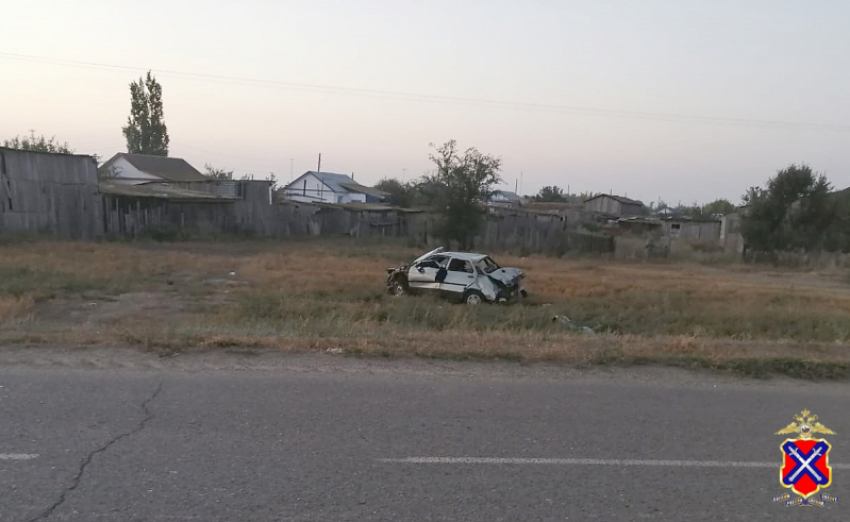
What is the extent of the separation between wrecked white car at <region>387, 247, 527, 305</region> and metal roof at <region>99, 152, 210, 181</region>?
40.6 m

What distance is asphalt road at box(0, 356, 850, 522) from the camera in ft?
11.9

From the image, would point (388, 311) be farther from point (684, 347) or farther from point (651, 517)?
point (651, 517)

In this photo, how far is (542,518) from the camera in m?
3.51

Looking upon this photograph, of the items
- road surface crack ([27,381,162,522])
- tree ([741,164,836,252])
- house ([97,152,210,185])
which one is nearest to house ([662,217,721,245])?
tree ([741,164,836,252])

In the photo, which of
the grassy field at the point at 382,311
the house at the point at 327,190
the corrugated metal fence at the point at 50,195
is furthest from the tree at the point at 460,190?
the house at the point at 327,190

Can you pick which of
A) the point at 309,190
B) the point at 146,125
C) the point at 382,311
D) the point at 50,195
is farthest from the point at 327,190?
the point at 382,311

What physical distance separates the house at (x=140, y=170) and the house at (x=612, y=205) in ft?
146

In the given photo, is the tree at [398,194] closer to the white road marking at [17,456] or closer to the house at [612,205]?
the house at [612,205]

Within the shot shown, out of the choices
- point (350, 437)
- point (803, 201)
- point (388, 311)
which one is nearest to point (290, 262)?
point (388, 311)

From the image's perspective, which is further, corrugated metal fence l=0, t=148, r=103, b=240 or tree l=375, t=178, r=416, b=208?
tree l=375, t=178, r=416, b=208

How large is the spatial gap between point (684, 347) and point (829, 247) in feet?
113

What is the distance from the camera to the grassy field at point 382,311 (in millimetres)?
7445

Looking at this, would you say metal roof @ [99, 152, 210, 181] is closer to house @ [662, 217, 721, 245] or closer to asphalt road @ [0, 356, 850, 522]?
house @ [662, 217, 721, 245]

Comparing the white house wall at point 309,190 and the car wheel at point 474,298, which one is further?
the white house wall at point 309,190
